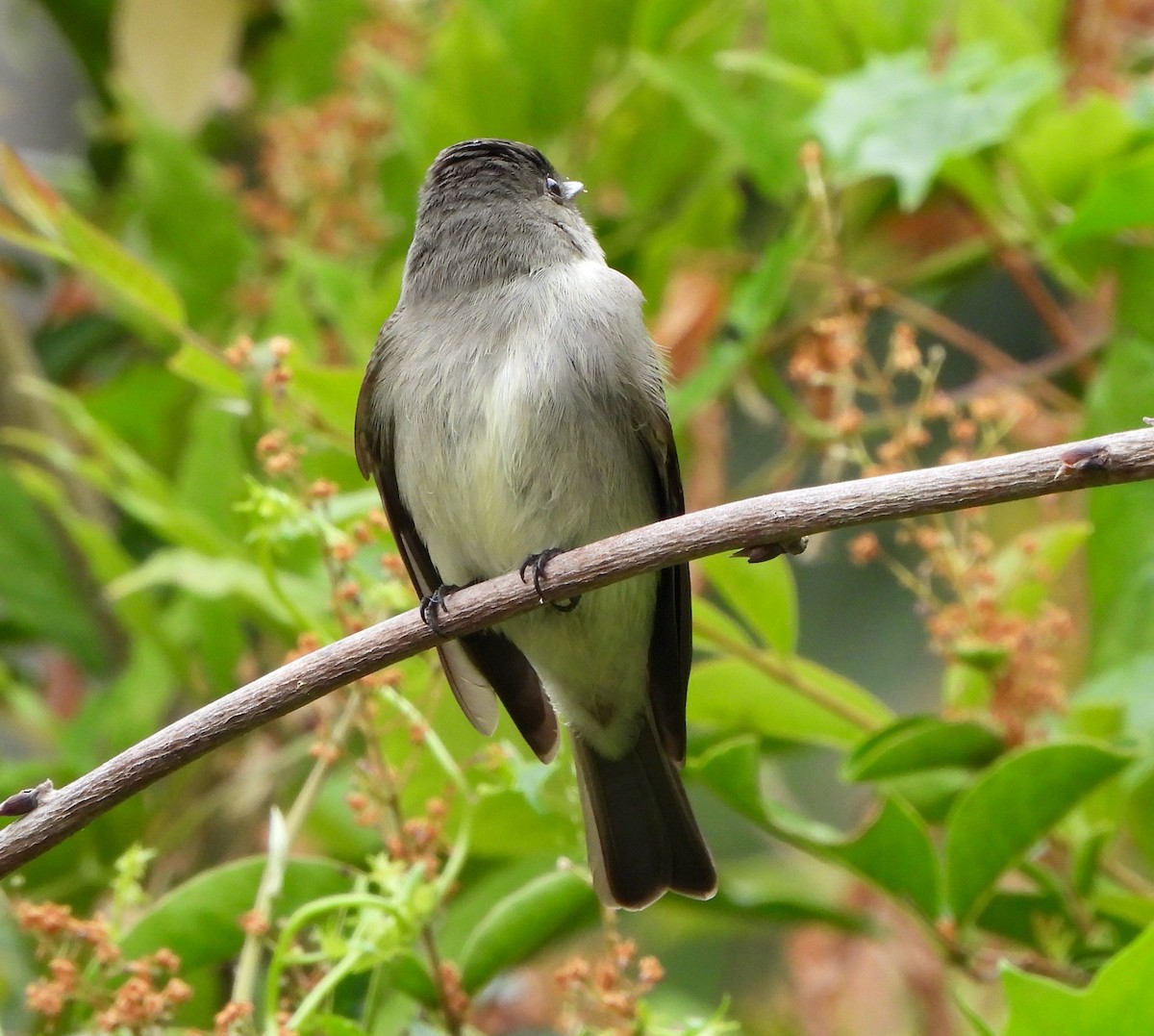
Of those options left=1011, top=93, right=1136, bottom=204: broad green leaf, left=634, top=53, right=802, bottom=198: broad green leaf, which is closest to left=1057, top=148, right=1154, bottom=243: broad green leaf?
left=1011, top=93, right=1136, bottom=204: broad green leaf

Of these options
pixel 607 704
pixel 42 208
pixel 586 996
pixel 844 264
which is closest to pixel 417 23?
pixel 844 264

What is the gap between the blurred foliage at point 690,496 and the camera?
6.71ft

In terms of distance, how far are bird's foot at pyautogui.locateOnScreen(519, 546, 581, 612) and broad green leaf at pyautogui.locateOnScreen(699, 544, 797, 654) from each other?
10.5 inches

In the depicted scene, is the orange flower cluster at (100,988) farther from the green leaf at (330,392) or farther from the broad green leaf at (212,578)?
the green leaf at (330,392)

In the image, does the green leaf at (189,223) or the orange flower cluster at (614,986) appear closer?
the orange flower cluster at (614,986)

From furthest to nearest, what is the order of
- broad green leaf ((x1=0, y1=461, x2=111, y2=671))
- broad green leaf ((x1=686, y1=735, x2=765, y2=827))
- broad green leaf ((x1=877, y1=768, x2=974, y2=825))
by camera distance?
broad green leaf ((x1=0, y1=461, x2=111, y2=671)) → broad green leaf ((x1=877, y1=768, x2=974, y2=825)) → broad green leaf ((x1=686, y1=735, x2=765, y2=827))

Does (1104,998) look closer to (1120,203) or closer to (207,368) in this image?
(1120,203)

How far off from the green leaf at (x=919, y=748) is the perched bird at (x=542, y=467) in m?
0.30

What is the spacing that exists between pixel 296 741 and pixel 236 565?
2.20ft

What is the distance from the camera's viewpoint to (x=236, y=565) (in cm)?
254

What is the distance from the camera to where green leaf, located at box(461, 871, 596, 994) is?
6.72ft

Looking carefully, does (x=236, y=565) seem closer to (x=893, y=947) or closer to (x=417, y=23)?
(x=893, y=947)

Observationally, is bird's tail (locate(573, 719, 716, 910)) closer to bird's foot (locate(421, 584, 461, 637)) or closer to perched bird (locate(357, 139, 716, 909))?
perched bird (locate(357, 139, 716, 909))

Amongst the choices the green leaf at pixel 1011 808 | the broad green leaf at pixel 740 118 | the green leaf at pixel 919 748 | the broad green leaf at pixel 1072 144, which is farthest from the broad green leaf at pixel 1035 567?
the broad green leaf at pixel 740 118
